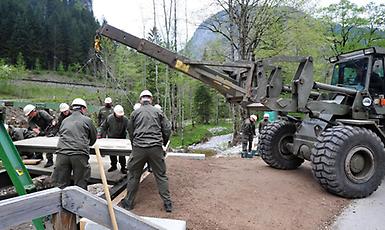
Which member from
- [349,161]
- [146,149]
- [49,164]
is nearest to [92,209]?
[146,149]

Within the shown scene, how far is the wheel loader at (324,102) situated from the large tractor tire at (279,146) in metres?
0.42

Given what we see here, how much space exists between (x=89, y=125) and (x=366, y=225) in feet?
14.3

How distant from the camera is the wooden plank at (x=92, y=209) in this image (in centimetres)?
222

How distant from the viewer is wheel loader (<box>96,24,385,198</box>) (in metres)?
5.38

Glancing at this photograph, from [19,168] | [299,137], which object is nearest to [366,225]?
[299,137]

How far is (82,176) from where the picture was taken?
5074 millimetres

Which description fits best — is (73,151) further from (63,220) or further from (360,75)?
(360,75)

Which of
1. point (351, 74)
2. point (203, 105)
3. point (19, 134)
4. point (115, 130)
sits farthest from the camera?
point (203, 105)

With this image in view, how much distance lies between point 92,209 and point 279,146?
582 centimetres

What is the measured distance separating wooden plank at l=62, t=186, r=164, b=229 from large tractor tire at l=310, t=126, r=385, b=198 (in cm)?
395

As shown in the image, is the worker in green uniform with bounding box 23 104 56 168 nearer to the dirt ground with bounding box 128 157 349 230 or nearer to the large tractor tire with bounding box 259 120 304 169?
the dirt ground with bounding box 128 157 349 230

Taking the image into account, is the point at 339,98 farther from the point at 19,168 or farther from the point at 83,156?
the point at 19,168

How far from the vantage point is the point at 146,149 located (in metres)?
4.73

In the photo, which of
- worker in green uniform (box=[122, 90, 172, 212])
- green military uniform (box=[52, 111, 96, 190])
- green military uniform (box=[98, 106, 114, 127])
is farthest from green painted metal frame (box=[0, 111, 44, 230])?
green military uniform (box=[98, 106, 114, 127])
